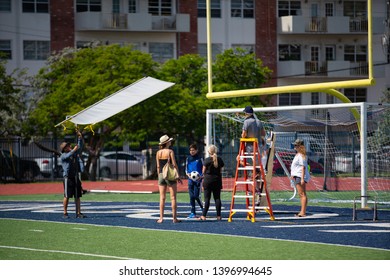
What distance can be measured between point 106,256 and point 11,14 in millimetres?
40215

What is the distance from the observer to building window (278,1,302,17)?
57809 millimetres

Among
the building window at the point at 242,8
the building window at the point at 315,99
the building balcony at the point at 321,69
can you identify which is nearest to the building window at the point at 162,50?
the building window at the point at 242,8

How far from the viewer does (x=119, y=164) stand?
4638 cm

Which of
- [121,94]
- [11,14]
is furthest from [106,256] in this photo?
[11,14]

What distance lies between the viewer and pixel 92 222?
20031mm

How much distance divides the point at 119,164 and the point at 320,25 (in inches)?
703

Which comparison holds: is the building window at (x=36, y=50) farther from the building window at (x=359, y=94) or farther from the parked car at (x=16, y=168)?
the building window at (x=359, y=94)

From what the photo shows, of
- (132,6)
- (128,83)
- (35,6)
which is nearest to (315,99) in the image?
(132,6)

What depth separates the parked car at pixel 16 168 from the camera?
1702 inches

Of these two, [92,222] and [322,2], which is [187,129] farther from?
[92,222]

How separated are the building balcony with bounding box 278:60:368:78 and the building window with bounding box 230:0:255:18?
3.80 m

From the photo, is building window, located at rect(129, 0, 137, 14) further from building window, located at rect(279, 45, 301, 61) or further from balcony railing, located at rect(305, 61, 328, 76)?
balcony railing, located at rect(305, 61, 328, 76)

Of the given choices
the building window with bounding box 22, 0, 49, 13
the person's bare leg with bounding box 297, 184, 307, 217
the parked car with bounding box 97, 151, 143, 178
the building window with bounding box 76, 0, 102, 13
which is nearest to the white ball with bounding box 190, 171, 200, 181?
the person's bare leg with bounding box 297, 184, 307, 217

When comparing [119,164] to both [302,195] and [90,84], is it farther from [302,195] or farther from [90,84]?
[302,195]
